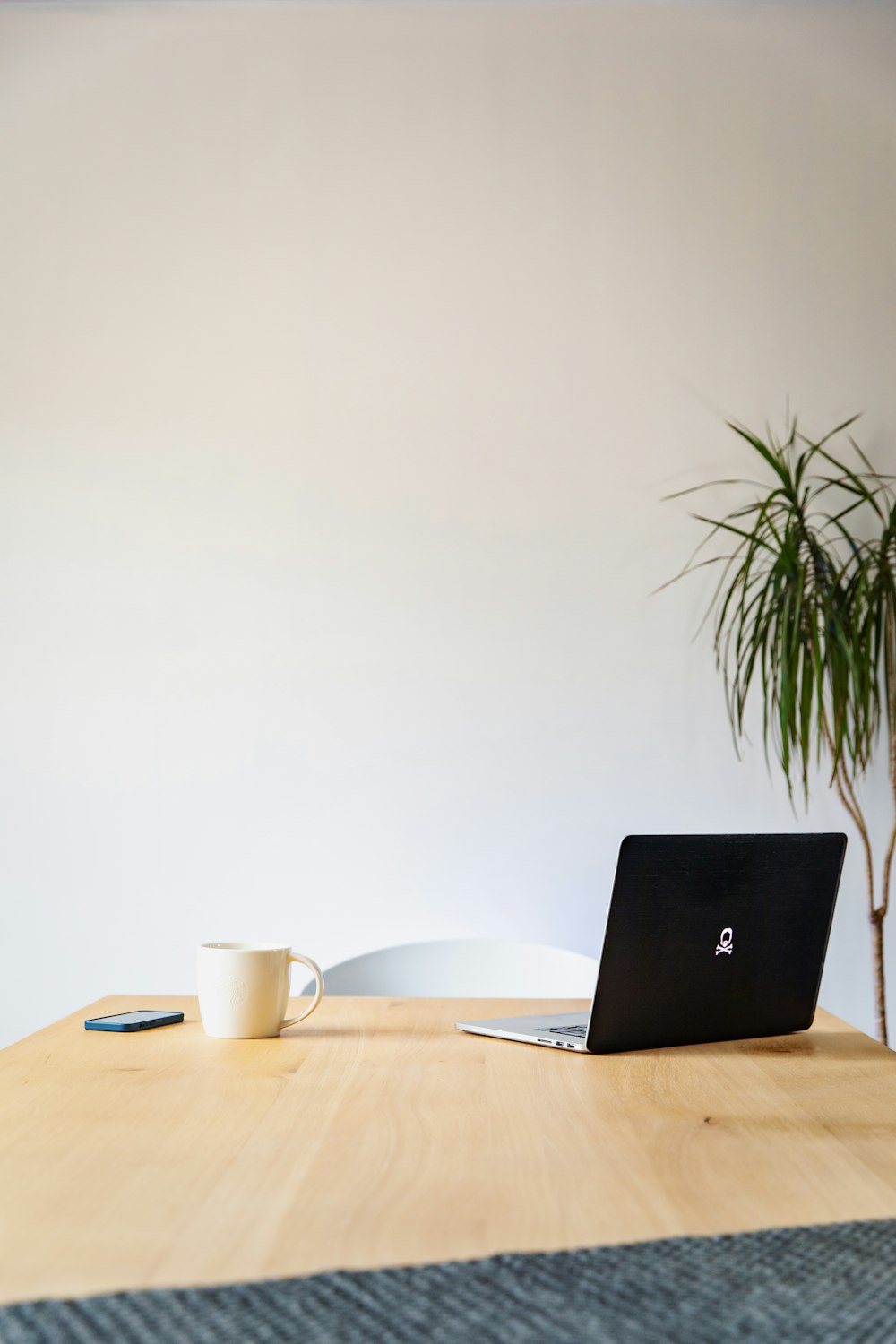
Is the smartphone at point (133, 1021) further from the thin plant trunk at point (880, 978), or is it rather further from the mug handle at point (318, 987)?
the thin plant trunk at point (880, 978)

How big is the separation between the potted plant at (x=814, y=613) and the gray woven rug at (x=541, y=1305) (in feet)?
6.08

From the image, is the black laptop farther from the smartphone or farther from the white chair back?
the white chair back

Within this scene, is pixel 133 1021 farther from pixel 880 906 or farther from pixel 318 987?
pixel 880 906

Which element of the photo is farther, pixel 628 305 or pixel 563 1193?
pixel 628 305

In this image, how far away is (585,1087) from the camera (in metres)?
1.12

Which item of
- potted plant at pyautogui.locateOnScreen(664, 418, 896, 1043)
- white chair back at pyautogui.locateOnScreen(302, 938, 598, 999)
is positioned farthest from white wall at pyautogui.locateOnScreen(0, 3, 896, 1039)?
white chair back at pyautogui.locateOnScreen(302, 938, 598, 999)

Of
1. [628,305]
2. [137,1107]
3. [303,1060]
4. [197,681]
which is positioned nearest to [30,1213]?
[137,1107]

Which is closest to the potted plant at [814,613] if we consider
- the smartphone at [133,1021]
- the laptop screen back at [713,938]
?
the laptop screen back at [713,938]

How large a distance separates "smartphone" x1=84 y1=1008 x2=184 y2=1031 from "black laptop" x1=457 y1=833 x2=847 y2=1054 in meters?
0.37

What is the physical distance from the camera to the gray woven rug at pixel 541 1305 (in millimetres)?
595

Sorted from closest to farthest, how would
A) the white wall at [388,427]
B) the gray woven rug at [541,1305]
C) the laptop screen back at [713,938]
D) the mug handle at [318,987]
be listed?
1. the gray woven rug at [541,1305]
2. the laptop screen back at [713,938]
3. the mug handle at [318,987]
4. the white wall at [388,427]

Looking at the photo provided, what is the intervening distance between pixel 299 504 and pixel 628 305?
93 centimetres

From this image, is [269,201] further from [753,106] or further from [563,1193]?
[563,1193]

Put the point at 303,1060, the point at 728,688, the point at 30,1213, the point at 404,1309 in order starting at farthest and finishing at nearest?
the point at 728,688
the point at 303,1060
the point at 30,1213
the point at 404,1309
